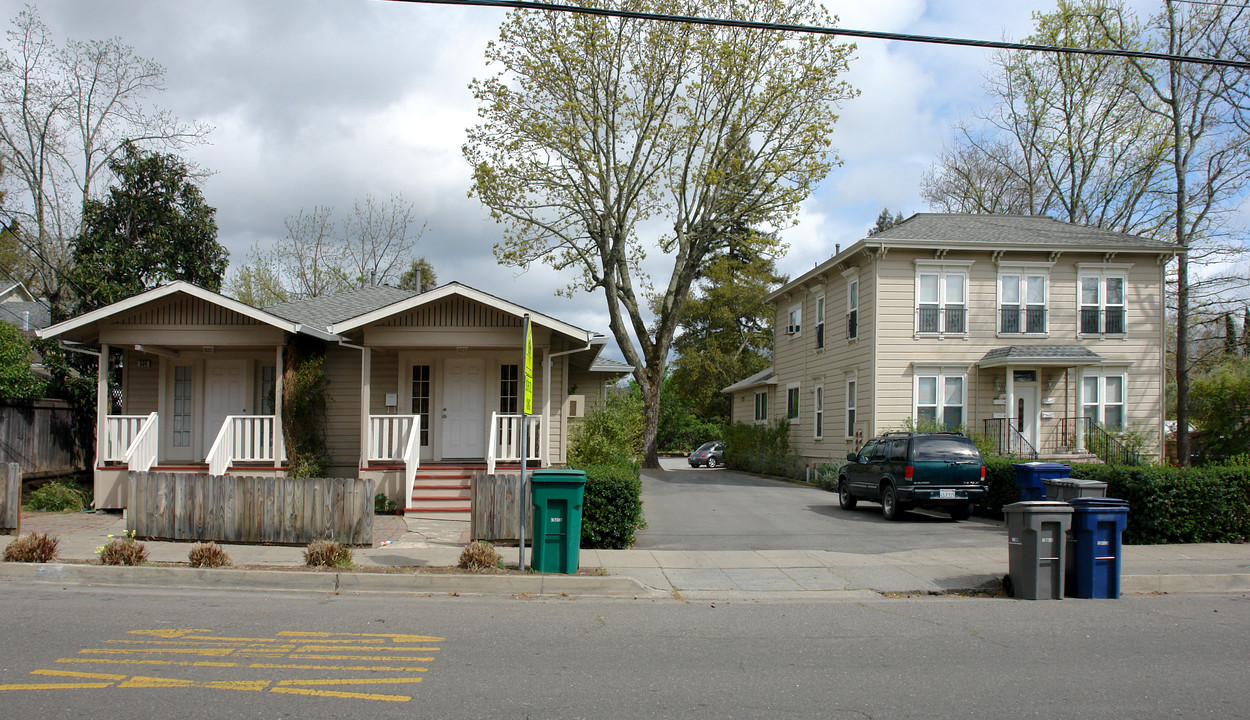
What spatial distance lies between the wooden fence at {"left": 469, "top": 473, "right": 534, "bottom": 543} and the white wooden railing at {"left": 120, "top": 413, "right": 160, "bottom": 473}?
7.91 m

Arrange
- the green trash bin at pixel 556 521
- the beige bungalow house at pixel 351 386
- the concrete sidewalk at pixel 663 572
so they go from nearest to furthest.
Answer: the concrete sidewalk at pixel 663 572 → the green trash bin at pixel 556 521 → the beige bungalow house at pixel 351 386

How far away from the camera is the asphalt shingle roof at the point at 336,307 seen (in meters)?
18.5

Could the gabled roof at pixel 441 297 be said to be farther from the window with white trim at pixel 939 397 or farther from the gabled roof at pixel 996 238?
the window with white trim at pixel 939 397

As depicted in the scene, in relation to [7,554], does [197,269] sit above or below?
above

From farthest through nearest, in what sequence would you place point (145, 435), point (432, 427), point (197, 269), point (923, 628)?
point (197, 269)
point (432, 427)
point (145, 435)
point (923, 628)

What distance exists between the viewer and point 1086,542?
9.39 m

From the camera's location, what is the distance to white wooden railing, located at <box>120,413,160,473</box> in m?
15.4

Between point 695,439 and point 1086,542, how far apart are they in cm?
4967

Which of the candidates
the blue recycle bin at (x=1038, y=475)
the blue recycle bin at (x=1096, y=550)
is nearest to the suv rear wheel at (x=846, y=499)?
the blue recycle bin at (x=1038, y=475)

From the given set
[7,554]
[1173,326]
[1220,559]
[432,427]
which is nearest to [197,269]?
[432,427]

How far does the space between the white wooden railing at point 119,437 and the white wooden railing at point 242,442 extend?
4.84ft

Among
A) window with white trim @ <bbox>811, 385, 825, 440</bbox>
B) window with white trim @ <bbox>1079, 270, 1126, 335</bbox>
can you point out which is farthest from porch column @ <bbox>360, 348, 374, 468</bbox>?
window with white trim @ <bbox>1079, 270, 1126, 335</bbox>

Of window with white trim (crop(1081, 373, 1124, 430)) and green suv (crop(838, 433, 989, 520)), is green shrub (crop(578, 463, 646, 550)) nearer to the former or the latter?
green suv (crop(838, 433, 989, 520))

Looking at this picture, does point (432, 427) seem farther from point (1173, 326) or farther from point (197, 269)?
point (1173, 326)
